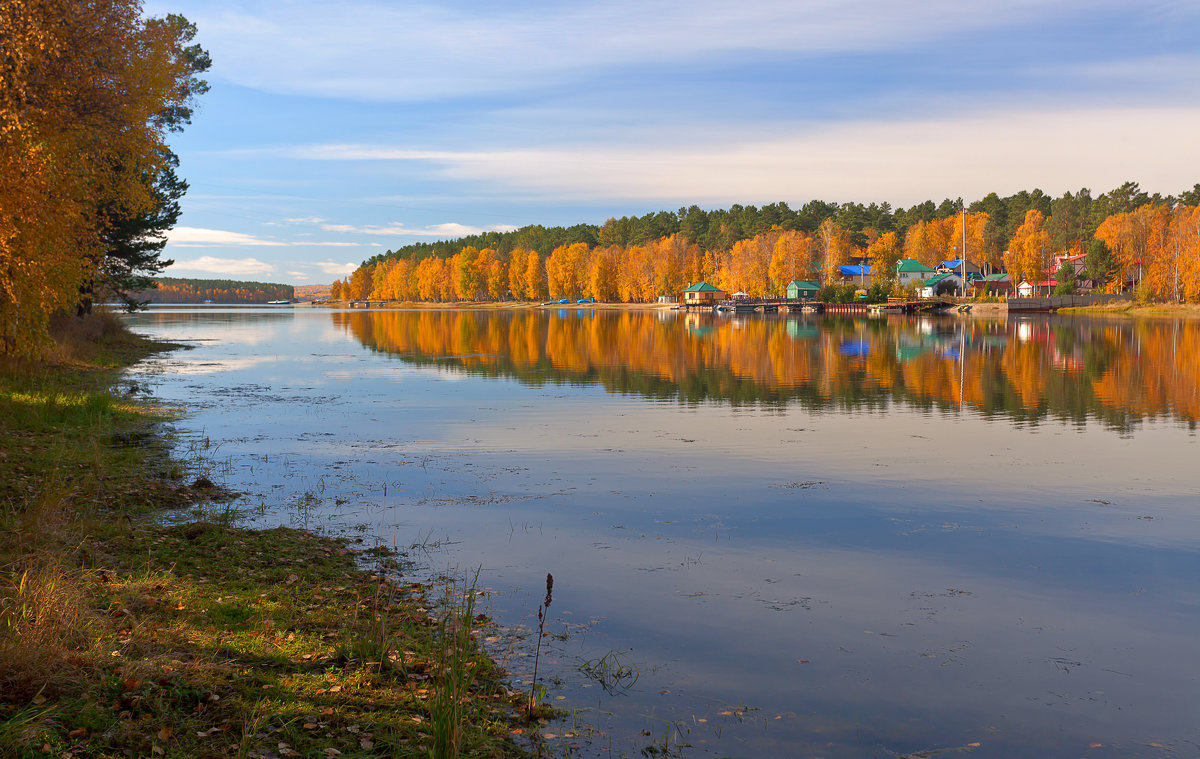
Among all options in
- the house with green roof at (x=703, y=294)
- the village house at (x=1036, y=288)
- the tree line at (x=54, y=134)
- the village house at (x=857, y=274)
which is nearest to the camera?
the tree line at (x=54, y=134)

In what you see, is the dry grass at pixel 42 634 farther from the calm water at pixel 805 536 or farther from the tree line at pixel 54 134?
the tree line at pixel 54 134

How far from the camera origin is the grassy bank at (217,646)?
19.8 ft

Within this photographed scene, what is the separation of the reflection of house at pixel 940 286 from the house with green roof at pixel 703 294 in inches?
1616

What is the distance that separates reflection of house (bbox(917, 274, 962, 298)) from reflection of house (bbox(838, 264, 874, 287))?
67.6 ft

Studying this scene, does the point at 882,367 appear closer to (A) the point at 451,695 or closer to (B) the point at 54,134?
(B) the point at 54,134

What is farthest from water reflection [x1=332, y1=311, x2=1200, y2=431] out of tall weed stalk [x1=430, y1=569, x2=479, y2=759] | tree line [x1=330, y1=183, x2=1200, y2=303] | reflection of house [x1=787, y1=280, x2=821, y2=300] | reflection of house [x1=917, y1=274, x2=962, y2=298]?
reflection of house [x1=787, y1=280, x2=821, y2=300]

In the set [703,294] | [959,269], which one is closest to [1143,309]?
[959,269]

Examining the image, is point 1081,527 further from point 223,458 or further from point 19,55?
point 19,55

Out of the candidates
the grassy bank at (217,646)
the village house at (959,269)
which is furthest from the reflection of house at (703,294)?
the grassy bank at (217,646)

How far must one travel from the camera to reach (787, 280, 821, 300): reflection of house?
501 feet

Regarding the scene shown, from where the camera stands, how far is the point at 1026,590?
34.1ft

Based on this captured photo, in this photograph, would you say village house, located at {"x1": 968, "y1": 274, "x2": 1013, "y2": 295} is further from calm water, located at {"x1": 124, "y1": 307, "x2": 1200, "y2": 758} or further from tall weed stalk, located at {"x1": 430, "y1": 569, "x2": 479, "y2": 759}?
tall weed stalk, located at {"x1": 430, "y1": 569, "x2": 479, "y2": 759}

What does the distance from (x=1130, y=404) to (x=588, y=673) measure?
25958 millimetres

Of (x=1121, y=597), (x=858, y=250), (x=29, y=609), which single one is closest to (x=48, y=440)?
(x=29, y=609)
